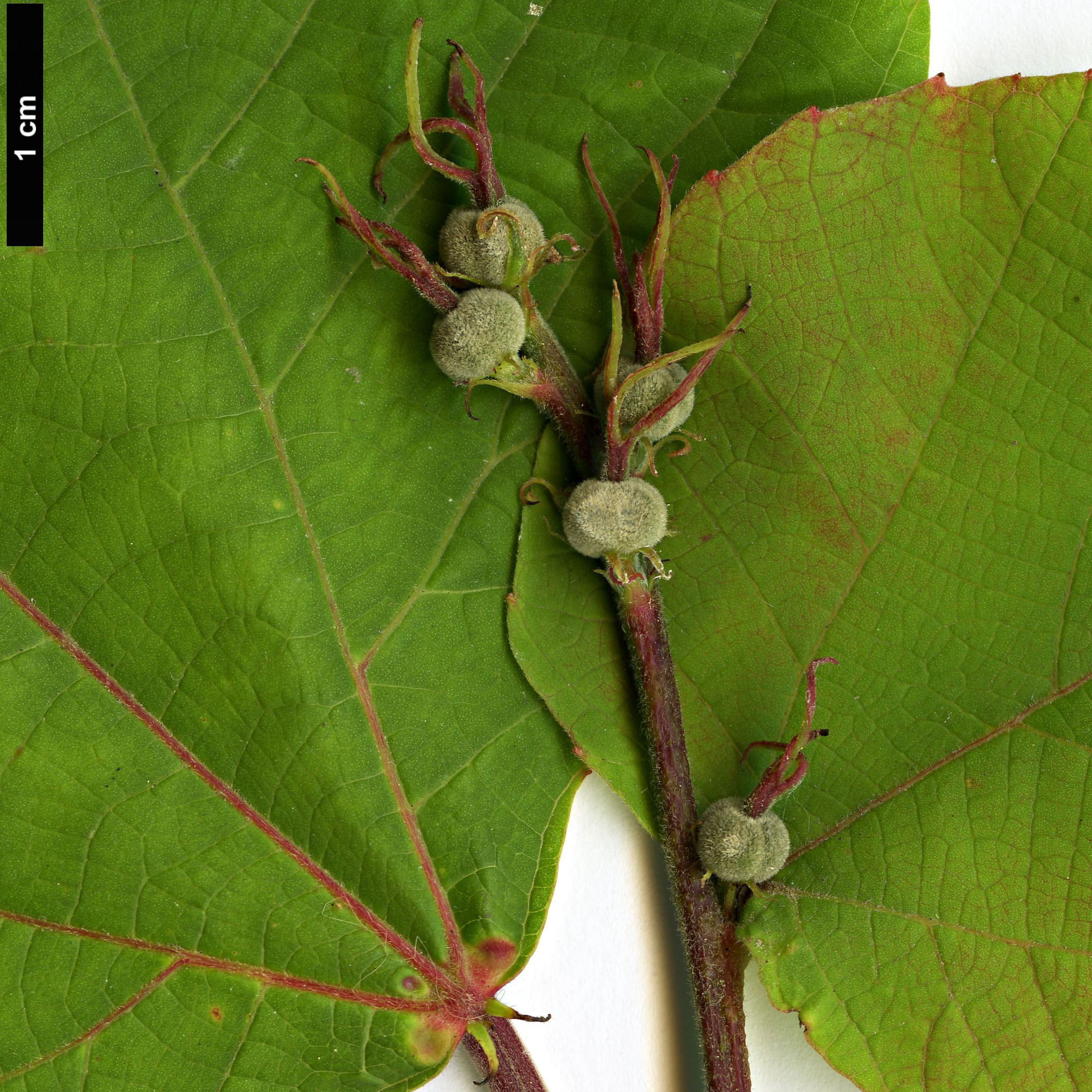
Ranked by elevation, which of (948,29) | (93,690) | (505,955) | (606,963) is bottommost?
(606,963)

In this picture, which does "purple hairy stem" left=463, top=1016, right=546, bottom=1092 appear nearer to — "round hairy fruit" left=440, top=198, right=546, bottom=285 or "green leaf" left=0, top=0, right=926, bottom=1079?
"green leaf" left=0, top=0, right=926, bottom=1079

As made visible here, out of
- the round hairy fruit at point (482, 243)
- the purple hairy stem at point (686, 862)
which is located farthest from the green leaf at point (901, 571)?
the round hairy fruit at point (482, 243)

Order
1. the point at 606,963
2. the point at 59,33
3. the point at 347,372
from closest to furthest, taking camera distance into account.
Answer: the point at 59,33 → the point at 347,372 → the point at 606,963

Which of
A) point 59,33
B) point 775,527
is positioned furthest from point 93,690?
point 775,527

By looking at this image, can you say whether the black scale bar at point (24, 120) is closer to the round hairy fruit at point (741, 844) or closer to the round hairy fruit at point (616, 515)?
the round hairy fruit at point (616, 515)

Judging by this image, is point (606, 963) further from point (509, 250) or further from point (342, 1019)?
point (509, 250)

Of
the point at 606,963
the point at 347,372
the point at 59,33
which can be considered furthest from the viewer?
the point at 606,963

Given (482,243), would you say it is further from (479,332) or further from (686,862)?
(686,862)
